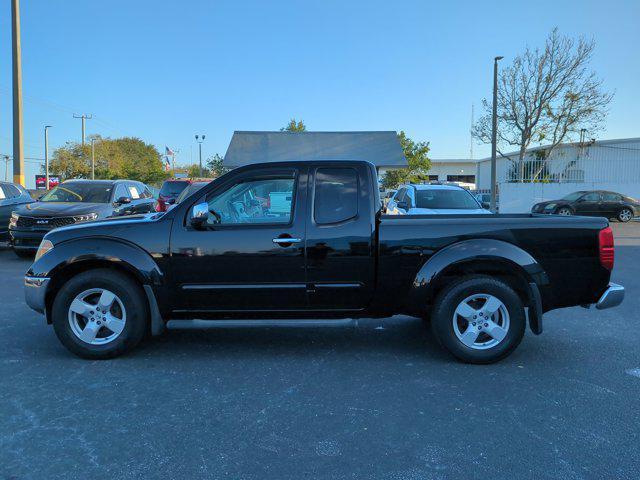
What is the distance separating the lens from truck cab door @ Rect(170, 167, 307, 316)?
15.6 ft

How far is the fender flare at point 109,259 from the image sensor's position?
4.75 metres

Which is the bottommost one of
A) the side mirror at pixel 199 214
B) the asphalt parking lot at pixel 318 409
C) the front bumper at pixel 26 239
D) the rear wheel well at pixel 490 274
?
the asphalt parking lot at pixel 318 409

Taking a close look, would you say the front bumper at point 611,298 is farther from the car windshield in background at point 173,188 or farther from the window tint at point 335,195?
the car windshield in background at point 173,188

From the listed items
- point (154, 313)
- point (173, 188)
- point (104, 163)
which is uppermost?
point (104, 163)

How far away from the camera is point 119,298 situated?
188 inches

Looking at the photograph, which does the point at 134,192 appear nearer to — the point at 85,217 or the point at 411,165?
the point at 85,217

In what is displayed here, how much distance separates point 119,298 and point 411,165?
49.8 meters

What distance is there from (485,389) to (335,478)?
1.75m

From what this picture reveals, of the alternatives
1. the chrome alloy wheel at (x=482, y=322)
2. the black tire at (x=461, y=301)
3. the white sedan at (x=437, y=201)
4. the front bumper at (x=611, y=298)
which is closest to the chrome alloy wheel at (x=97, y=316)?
the black tire at (x=461, y=301)

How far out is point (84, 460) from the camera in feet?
10.2

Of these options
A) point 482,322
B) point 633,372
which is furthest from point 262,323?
point 633,372

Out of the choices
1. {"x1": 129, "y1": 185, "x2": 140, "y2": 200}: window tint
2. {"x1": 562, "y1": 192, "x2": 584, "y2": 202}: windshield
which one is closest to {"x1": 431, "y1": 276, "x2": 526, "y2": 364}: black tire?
{"x1": 129, "y1": 185, "x2": 140, "y2": 200}: window tint

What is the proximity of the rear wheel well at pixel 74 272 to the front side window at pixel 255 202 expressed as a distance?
870 mm

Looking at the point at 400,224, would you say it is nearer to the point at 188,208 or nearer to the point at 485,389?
the point at 485,389
